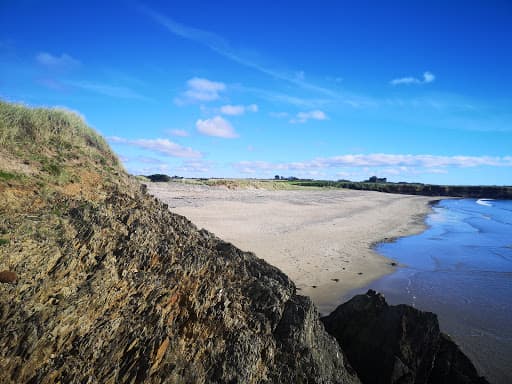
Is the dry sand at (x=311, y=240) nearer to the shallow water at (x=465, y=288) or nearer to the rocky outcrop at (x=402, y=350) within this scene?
the shallow water at (x=465, y=288)

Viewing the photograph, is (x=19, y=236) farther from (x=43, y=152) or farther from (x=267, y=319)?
(x=267, y=319)

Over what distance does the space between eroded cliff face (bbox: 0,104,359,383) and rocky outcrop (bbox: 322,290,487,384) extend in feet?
2.85

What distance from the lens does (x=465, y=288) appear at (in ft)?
45.2

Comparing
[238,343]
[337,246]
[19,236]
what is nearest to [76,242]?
[19,236]

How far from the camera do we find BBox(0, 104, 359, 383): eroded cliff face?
379cm

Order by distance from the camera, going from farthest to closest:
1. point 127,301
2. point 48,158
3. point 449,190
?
point 449,190 < point 48,158 < point 127,301

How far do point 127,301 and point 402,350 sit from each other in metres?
4.97

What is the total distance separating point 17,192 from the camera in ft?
17.5

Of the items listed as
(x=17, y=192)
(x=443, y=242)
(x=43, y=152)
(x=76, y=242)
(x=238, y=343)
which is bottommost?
(x=443, y=242)

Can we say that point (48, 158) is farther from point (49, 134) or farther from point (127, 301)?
point (127, 301)

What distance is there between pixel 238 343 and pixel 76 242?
9.03ft

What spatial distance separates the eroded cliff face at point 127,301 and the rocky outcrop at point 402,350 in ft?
2.85

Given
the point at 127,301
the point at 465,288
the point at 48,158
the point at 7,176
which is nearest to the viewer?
the point at 127,301

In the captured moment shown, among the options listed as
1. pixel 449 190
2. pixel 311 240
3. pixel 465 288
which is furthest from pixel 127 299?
pixel 449 190
